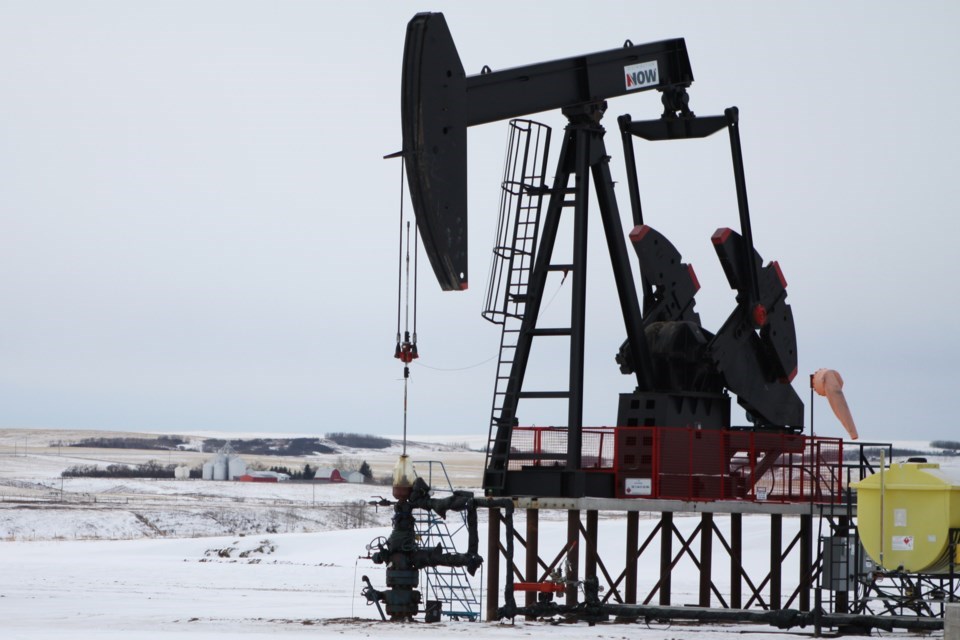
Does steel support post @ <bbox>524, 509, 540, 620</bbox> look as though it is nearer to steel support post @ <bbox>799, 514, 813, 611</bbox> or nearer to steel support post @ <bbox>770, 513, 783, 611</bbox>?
steel support post @ <bbox>799, 514, 813, 611</bbox>

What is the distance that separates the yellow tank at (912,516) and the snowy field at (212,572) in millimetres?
1047

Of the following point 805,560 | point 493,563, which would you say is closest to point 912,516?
point 805,560

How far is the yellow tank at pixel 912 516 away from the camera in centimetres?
1848

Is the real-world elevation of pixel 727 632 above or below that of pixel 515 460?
below

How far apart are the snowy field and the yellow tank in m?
1.05

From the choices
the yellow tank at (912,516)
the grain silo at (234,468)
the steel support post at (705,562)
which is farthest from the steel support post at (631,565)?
the grain silo at (234,468)

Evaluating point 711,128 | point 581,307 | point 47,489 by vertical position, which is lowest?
point 47,489

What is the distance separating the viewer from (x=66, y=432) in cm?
19000

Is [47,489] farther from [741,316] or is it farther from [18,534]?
[741,316]

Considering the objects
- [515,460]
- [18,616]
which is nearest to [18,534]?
[18,616]

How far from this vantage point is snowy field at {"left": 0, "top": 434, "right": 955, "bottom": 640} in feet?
61.7

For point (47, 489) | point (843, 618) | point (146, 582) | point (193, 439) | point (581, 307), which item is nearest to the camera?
point (843, 618)

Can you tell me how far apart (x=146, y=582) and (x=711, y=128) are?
15877mm

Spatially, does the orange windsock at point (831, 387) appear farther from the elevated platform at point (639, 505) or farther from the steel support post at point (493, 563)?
the steel support post at point (493, 563)
